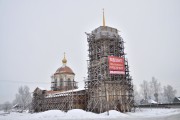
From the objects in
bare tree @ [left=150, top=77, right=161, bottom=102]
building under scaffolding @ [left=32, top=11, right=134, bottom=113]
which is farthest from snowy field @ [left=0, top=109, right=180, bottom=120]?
bare tree @ [left=150, top=77, right=161, bottom=102]

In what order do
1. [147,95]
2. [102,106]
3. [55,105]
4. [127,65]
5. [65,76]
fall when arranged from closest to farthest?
1. [102,106]
2. [127,65]
3. [55,105]
4. [65,76]
5. [147,95]

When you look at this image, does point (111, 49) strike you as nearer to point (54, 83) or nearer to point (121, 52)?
point (121, 52)

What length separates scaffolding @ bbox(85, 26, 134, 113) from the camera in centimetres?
3534

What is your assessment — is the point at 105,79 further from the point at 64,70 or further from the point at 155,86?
the point at 155,86

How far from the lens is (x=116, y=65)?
36.0m

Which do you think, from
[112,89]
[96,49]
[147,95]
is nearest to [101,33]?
[96,49]

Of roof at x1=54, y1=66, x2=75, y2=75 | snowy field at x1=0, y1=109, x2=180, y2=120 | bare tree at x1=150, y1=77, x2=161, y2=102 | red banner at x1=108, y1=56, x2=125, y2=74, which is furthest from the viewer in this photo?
bare tree at x1=150, y1=77, x2=161, y2=102

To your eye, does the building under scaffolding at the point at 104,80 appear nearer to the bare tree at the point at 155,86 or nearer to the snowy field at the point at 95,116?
the snowy field at the point at 95,116

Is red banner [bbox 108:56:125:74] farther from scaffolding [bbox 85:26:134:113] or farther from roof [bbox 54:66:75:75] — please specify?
roof [bbox 54:66:75:75]

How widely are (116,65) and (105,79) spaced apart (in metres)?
3.20

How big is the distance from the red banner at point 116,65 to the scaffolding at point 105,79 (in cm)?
95

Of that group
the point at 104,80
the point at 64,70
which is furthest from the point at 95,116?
the point at 64,70

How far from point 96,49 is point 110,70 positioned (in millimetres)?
6153

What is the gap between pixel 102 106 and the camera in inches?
1375
